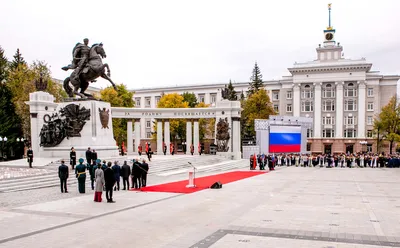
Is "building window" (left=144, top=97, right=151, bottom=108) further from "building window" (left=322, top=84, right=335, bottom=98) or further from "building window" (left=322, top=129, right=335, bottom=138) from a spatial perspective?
"building window" (left=322, top=129, right=335, bottom=138)

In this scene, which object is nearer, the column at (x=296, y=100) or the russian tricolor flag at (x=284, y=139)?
the russian tricolor flag at (x=284, y=139)

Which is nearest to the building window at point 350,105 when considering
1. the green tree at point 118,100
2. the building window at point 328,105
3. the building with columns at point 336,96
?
the building with columns at point 336,96

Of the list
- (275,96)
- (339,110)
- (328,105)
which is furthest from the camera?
(275,96)

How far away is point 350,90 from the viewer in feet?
225

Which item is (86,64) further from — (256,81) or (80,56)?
(256,81)

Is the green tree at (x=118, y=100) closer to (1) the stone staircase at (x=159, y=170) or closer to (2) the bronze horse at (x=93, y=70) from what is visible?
(1) the stone staircase at (x=159, y=170)

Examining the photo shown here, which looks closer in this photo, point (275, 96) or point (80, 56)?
point (80, 56)

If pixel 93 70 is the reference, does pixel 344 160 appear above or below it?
below

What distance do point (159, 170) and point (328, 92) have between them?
175ft

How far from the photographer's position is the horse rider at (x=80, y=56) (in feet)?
83.6

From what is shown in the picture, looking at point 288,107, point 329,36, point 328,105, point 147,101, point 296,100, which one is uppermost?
point 329,36

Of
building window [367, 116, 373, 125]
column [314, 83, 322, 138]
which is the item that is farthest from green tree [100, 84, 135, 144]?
building window [367, 116, 373, 125]

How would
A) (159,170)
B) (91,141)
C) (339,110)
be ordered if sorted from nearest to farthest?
1. (91,141)
2. (159,170)
3. (339,110)

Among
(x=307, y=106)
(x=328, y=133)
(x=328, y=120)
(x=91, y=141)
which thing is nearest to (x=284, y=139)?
(x=91, y=141)
